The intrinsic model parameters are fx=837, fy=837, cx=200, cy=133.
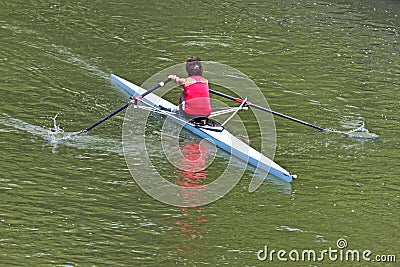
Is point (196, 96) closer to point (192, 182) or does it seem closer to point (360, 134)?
point (192, 182)

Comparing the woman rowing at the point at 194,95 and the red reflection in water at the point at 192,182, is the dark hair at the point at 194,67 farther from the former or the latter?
the red reflection in water at the point at 192,182

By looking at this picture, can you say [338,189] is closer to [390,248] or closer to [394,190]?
[394,190]

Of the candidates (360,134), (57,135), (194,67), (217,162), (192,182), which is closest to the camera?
(192,182)

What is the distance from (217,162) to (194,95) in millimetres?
1245

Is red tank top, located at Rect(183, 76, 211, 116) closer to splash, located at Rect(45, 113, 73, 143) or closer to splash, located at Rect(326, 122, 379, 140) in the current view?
splash, located at Rect(45, 113, 73, 143)

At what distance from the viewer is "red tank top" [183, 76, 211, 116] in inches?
562

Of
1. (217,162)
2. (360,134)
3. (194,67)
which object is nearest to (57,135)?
(194,67)

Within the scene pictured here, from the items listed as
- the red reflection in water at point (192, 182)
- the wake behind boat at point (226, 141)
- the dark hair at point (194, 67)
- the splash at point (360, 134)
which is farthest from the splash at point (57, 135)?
the splash at point (360, 134)

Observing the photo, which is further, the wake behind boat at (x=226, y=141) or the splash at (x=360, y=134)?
the splash at (x=360, y=134)

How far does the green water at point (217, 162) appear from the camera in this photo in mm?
11219

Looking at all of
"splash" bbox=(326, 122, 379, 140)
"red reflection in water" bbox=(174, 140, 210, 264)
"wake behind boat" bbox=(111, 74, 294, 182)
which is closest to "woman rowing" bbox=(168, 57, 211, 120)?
"wake behind boat" bbox=(111, 74, 294, 182)

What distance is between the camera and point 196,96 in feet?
46.9

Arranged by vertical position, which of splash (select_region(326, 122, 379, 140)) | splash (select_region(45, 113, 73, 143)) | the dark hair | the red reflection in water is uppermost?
the dark hair

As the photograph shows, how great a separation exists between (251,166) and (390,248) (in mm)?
3247
